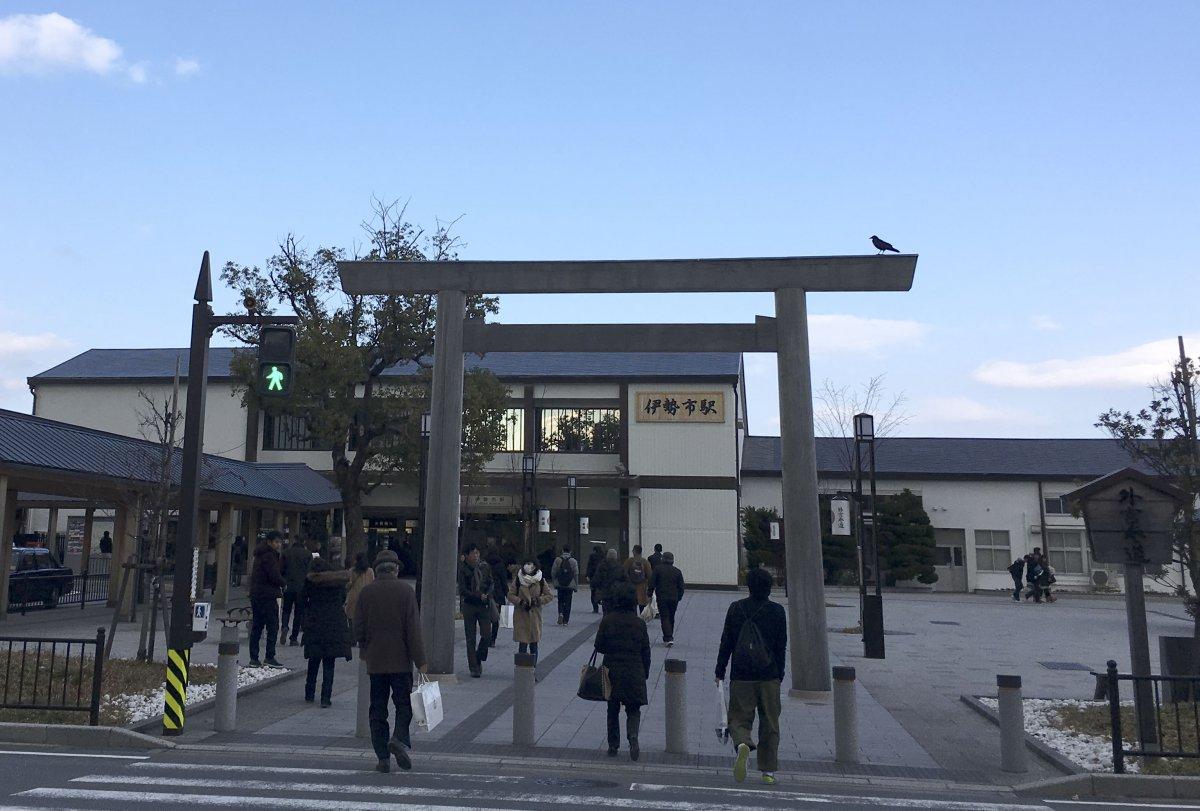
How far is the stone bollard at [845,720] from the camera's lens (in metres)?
9.22

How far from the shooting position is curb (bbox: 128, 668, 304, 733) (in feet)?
32.8

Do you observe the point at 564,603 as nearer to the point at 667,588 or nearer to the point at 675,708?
the point at 667,588

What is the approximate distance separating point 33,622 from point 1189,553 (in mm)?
21407

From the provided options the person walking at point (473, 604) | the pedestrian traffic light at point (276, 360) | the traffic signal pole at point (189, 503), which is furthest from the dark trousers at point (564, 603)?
the pedestrian traffic light at point (276, 360)

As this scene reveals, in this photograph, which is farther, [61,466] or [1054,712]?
[61,466]

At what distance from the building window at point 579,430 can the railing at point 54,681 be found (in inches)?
1062

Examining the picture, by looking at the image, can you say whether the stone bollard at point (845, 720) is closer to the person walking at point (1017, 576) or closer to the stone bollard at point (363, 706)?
the stone bollard at point (363, 706)

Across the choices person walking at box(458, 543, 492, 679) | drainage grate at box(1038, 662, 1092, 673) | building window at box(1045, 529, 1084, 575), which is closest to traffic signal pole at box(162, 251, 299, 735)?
person walking at box(458, 543, 492, 679)

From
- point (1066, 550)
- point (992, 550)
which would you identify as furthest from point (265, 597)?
point (1066, 550)

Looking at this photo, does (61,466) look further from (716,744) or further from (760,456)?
(760,456)

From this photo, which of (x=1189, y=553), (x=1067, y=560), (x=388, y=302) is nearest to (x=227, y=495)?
(x=388, y=302)

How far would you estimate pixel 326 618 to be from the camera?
11.4 m

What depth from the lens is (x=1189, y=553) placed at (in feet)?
37.9

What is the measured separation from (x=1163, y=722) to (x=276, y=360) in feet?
36.1
